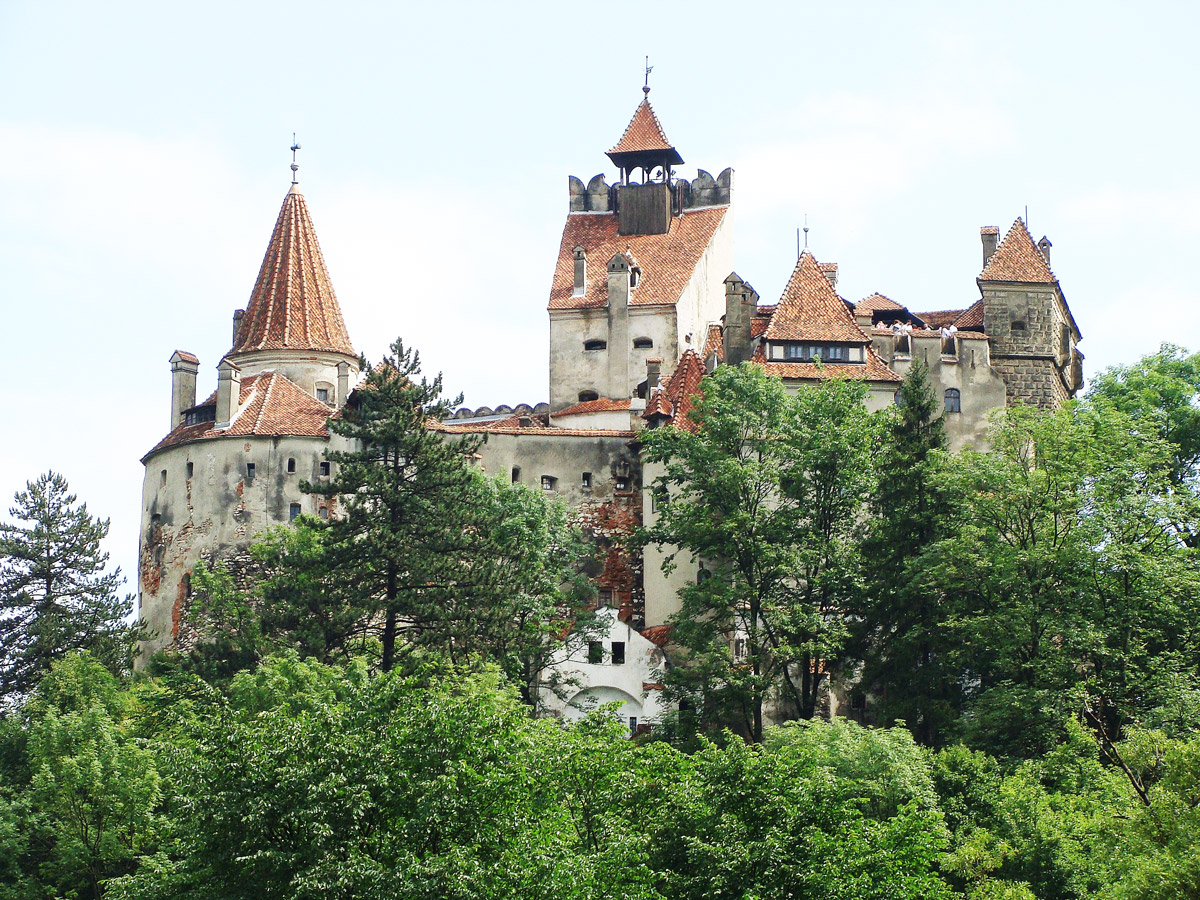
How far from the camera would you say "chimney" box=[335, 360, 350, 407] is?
85.5 m

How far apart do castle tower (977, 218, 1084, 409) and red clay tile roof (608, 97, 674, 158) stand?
17389 millimetres

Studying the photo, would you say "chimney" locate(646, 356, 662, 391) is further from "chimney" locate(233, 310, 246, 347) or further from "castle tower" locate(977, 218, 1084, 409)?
"chimney" locate(233, 310, 246, 347)

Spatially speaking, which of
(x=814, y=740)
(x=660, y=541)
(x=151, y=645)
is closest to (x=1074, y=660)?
(x=814, y=740)

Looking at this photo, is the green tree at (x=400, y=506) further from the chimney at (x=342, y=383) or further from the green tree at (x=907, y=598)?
the chimney at (x=342, y=383)

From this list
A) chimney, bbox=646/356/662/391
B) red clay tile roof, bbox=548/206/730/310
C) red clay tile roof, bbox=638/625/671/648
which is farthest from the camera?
red clay tile roof, bbox=548/206/730/310

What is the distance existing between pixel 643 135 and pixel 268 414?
23.3 metres

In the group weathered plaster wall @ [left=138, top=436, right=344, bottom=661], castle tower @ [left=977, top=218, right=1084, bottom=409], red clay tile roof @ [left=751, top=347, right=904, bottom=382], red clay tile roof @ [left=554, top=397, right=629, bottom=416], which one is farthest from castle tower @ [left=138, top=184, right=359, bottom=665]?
castle tower @ [left=977, top=218, right=1084, bottom=409]

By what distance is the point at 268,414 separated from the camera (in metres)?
82.5

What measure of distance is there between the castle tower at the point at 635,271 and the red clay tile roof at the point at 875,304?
25.8ft

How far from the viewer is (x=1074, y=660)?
61.9 meters

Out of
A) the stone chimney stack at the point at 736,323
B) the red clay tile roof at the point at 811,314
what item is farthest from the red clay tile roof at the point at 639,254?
the red clay tile roof at the point at 811,314

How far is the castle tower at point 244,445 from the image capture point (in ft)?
263

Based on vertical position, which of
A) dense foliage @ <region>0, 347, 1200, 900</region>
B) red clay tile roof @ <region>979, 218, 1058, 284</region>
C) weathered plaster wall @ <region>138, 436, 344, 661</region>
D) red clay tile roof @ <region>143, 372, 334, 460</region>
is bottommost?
dense foliage @ <region>0, 347, 1200, 900</region>

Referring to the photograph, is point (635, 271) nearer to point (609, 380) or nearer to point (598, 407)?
point (609, 380)
